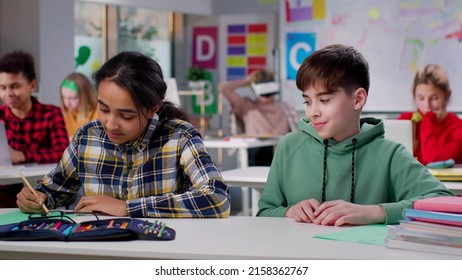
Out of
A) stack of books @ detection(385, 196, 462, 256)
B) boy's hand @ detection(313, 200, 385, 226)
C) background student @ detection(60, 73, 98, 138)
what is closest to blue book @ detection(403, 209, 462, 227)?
stack of books @ detection(385, 196, 462, 256)

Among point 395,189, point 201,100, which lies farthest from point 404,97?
point 395,189

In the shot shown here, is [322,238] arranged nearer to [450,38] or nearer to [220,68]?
[450,38]

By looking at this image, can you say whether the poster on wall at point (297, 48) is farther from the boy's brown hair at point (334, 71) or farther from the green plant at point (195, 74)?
the boy's brown hair at point (334, 71)

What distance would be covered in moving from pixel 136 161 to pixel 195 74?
6703 millimetres

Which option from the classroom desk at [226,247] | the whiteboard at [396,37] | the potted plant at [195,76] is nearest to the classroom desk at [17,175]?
the classroom desk at [226,247]

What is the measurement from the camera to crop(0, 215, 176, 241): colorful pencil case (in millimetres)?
1695

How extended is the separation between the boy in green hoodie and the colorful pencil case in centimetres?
43

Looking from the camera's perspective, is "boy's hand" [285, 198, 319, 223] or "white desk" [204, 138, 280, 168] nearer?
"boy's hand" [285, 198, 319, 223]

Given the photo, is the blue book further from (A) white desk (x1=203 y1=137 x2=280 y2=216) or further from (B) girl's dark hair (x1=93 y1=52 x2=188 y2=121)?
(A) white desk (x1=203 y1=137 x2=280 y2=216)

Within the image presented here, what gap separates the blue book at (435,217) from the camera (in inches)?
61.2

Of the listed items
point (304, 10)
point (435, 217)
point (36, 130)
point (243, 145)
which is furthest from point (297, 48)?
point (435, 217)
